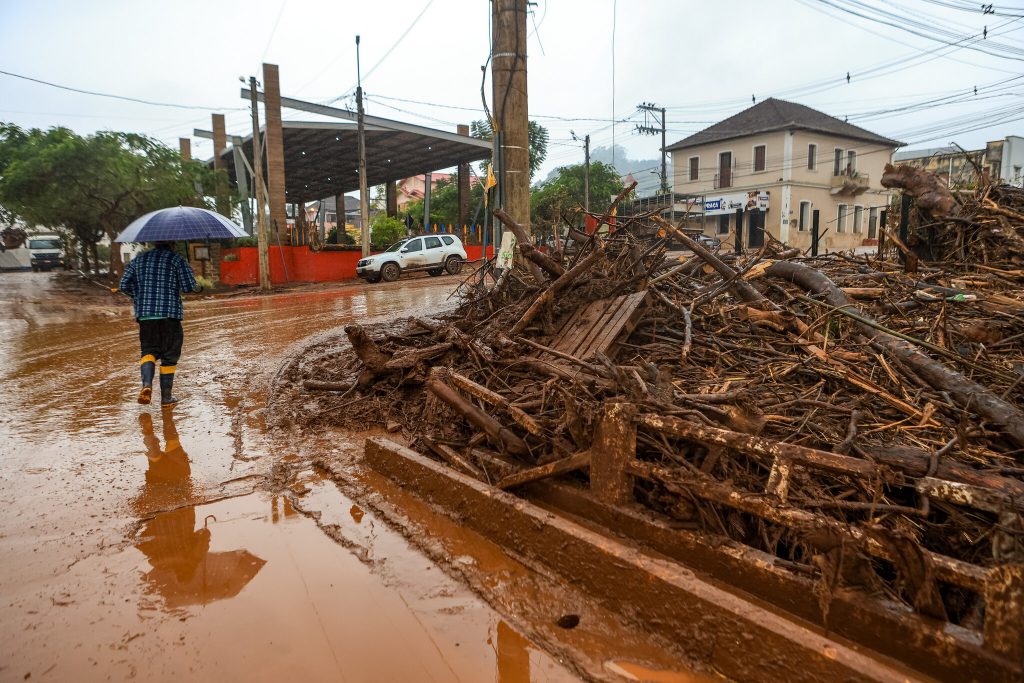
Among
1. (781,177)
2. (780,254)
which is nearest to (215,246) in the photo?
(780,254)

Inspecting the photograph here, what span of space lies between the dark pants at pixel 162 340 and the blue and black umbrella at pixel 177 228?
2.77 ft

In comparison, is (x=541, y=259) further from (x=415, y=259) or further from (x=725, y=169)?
(x=725, y=169)

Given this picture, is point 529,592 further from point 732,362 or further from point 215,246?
point 215,246

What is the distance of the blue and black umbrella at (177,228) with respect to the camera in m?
5.96

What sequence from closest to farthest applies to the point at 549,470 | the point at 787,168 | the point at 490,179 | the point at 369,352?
the point at 549,470 → the point at 369,352 → the point at 490,179 → the point at 787,168

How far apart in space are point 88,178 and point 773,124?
1509 inches

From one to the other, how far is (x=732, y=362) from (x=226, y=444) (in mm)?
4093

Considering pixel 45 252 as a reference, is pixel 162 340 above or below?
below

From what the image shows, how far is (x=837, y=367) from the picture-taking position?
12.8 feet

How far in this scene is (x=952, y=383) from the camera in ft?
11.8

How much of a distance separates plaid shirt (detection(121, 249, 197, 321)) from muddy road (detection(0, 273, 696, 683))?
1.06 meters

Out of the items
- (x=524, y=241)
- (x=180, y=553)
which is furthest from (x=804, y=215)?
(x=180, y=553)

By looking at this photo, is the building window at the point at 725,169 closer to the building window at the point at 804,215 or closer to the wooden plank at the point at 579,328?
the building window at the point at 804,215

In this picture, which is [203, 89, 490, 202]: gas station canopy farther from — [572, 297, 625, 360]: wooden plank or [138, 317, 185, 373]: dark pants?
[572, 297, 625, 360]: wooden plank
